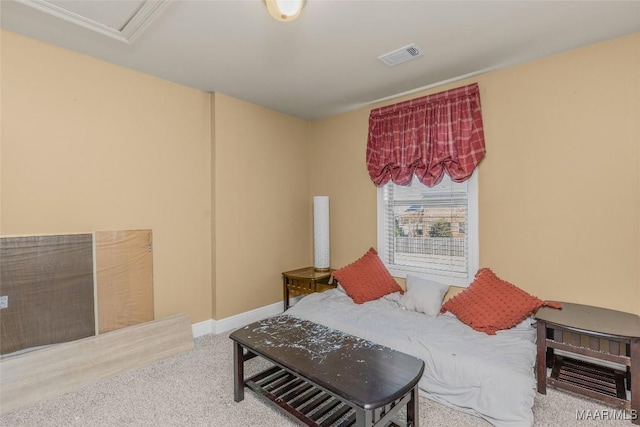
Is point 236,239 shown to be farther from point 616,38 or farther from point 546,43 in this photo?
point 616,38

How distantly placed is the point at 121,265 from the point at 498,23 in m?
3.38

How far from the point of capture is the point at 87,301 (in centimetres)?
248

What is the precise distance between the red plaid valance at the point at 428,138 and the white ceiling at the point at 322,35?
251 millimetres

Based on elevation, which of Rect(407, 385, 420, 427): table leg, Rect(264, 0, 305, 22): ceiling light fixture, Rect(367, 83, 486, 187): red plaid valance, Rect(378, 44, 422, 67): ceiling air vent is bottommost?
Rect(407, 385, 420, 427): table leg

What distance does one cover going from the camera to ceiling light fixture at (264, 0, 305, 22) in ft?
5.00

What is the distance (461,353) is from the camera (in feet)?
6.85

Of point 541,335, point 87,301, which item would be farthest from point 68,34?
point 541,335

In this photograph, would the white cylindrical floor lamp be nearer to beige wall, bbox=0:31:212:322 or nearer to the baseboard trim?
the baseboard trim

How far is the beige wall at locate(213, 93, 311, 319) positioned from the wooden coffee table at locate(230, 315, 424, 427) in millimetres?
1228

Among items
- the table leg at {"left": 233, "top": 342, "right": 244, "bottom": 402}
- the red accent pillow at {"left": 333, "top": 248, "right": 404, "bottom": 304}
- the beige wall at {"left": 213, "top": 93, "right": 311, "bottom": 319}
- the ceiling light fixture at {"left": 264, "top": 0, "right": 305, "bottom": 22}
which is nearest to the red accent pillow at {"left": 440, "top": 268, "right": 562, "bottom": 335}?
the red accent pillow at {"left": 333, "top": 248, "right": 404, "bottom": 304}

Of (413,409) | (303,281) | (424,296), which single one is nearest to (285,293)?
(303,281)

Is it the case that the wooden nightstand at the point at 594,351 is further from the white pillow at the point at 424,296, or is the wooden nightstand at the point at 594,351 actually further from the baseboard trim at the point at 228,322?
the baseboard trim at the point at 228,322

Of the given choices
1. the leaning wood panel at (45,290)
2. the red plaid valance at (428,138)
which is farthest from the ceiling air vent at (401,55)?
the leaning wood panel at (45,290)

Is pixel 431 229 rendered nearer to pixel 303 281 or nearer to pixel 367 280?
pixel 367 280
